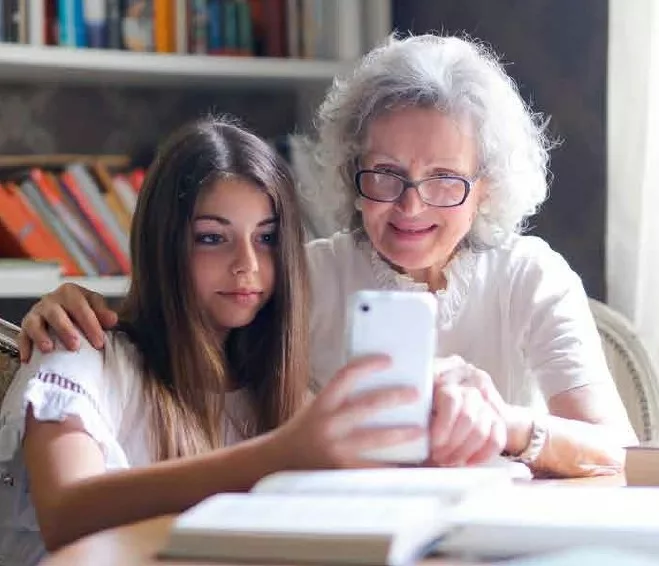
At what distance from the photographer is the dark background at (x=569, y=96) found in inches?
91.5

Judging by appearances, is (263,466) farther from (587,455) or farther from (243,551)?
(587,455)

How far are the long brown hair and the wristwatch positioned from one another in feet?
0.98

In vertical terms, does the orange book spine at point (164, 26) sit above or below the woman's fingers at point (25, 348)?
above

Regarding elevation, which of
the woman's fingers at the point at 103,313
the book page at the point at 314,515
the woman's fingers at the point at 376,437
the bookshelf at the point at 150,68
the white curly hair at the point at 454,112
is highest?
the bookshelf at the point at 150,68

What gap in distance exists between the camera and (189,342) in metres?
1.46

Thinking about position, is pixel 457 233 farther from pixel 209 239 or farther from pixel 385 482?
pixel 385 482

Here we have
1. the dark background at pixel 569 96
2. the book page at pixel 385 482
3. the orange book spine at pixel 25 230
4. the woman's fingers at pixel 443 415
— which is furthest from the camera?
the orange book spine at pixel 25 230

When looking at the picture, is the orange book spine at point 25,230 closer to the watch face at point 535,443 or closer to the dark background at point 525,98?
the dark background at point 525,98

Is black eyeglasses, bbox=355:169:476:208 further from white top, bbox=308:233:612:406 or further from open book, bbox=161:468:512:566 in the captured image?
open book, bbox=161:468:512:566

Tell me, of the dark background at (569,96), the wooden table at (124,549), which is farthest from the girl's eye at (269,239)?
the dark background at (569,96)

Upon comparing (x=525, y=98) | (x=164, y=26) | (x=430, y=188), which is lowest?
(x=430, y=188)

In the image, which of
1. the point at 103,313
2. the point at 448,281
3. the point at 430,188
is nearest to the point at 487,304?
the point at 448,281

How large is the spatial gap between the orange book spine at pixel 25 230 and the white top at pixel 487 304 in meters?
0.88

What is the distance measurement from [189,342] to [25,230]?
1.13 meters
